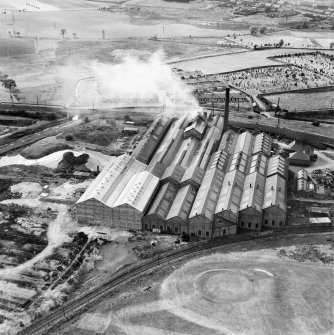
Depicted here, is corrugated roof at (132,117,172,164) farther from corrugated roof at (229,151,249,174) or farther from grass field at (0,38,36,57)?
grass field at (0,38,36,57)

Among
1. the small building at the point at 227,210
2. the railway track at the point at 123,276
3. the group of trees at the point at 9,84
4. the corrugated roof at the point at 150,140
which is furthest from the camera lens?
the group of trees at the point at 9,84

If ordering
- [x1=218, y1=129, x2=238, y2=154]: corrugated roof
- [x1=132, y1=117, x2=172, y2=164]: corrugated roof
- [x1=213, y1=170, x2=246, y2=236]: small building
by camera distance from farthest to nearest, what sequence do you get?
[x1=218, y1=129, x2=238, y2=154]: corrugated roof, [x1=132, y1=117, x2=172, y2=164]: corrugated roof, [x1=213, y1=170, x2=246, y2=236]: small building

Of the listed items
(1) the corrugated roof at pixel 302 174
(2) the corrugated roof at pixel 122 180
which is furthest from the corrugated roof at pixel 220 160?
(1) the corrugated roof at pixel 302 174

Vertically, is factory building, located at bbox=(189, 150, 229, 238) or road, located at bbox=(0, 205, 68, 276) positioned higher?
factory building, located at bbox=(189, 150, 229, 238)

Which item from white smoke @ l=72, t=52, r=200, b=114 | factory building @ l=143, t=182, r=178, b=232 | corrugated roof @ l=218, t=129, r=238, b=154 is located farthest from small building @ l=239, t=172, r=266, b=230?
white smoke @ l=72, t=52, r=200, b=114

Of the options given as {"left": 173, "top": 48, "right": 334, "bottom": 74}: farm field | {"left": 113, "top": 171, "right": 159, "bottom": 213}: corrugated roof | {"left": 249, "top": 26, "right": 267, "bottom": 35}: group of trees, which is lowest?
{"left": 113, "top": 171, "right": 159, "bottom": 213}: corrugated roof

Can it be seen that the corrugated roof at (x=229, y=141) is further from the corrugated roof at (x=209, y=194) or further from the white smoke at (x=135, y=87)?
the white smoke at (x=135, y=87)

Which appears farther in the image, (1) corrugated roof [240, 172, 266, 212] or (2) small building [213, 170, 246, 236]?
(1) corrugated roof [240, 172, 266, 212]

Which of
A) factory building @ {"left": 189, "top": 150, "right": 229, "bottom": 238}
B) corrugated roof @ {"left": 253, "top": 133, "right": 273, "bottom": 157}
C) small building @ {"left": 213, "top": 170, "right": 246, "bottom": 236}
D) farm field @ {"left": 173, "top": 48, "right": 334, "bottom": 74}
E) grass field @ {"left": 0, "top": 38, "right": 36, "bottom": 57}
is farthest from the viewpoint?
grass field @ {"left": 0, "top": 38, "right": 36, "bottom": 57}
